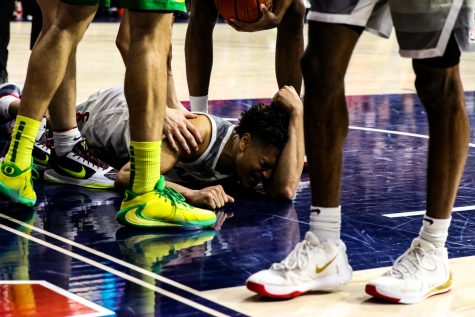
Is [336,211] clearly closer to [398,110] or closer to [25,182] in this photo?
[25,182]

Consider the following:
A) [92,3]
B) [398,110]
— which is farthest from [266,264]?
[398,110]

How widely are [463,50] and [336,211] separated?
0.60 m

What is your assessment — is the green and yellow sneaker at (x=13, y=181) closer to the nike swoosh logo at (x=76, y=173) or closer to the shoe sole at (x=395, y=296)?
the nike swoosh logo at (x=76, y=173)

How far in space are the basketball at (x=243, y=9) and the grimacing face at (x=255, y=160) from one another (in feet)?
2.52

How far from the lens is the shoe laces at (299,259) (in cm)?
314

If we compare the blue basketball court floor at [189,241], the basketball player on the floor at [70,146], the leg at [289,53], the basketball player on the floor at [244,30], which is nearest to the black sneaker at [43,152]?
the basketball player on the floor at [70,146]

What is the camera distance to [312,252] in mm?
3174

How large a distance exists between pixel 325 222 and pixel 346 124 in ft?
0.98

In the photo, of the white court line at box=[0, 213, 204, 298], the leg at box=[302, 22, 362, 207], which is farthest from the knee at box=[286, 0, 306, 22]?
the leg at box=[302, 22, 362, 207]

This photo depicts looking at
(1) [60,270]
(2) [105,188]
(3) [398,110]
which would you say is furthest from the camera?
(3) [398,110]

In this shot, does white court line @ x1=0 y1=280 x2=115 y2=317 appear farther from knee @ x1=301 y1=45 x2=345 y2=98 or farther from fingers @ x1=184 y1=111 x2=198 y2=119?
fingers @ x1=184 y1=111 x2=198 y2=119

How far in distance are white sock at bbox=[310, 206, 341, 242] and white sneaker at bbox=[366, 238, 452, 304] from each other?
0.19 meters

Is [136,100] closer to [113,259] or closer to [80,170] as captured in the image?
[113,259]

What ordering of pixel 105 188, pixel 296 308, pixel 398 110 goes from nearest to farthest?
pixel 296 308, pixel 105 188, pixel 398 110
